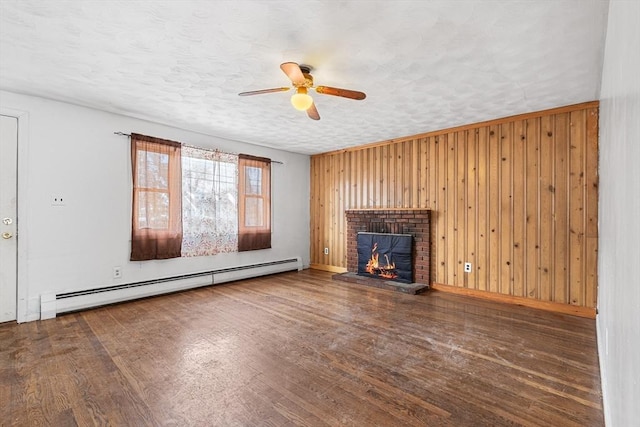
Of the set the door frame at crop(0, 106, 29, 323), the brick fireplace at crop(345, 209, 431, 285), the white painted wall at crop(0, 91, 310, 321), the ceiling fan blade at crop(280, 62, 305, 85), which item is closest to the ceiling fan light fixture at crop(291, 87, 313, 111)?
the ceiling fan blade at crop(280, 62, 305, 85)

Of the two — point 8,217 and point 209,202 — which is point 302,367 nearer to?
point 209,202

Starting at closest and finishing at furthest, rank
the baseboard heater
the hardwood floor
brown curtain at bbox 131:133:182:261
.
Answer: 1. the hardwood floor
2. the baseboard heater
3. brown curtain at bbox 131:133:182:261

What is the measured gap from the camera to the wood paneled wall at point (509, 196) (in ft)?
11.8

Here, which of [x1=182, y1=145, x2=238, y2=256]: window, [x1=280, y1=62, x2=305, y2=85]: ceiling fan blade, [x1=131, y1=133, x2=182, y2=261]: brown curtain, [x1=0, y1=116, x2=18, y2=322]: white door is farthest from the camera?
[x1=182, y1=145, x2=238, y2=256]: window

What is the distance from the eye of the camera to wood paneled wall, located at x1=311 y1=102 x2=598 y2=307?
11.8 feet

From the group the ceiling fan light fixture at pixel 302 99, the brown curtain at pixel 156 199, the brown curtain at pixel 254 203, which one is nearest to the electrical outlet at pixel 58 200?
the brown curtain at pixel 156 199

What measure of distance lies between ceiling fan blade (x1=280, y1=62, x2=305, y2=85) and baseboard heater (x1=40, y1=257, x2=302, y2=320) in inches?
137

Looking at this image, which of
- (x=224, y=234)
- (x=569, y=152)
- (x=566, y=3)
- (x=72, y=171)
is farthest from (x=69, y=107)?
(x=569, y=152)

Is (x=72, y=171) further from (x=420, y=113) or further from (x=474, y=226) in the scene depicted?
(x=474, y=226)

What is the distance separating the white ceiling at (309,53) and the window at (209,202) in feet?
3.48

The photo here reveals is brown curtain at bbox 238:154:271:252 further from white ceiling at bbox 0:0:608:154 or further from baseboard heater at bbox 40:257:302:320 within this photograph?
white ceiling at bbox 0:0:608:154

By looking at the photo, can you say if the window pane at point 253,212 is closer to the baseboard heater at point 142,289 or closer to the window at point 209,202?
the window at point 209,202

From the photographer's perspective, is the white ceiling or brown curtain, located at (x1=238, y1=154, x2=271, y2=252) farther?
brown curtain, located at (x1=238, y1=154, x2=271, y2=252)

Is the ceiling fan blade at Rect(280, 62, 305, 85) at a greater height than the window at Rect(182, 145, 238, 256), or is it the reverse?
the ceiling fan blade at Rect(280, 62, 305, 85)
